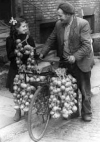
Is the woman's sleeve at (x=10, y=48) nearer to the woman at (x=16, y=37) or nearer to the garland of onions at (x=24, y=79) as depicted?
the woman at (x=16, y=37)

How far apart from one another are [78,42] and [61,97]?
899mm

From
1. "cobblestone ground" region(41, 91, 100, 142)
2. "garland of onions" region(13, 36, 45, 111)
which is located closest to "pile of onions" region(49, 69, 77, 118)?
"garland of onions" region(13, 36, 45, 111)

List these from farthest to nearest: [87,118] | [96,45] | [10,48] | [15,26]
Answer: [96,45] < [87,118] < [10,48] < [15,26]

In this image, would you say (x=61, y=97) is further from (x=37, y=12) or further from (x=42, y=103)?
(x=37, y=12)

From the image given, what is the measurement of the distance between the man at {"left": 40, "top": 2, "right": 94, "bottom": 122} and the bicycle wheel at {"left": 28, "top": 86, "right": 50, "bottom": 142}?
1.94 feet

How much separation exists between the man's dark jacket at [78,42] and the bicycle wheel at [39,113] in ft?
2.14

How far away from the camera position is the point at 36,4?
326 inches

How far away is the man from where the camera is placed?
4.16 meters

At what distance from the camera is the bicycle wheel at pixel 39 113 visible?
3.96m

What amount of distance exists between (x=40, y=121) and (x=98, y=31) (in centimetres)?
796

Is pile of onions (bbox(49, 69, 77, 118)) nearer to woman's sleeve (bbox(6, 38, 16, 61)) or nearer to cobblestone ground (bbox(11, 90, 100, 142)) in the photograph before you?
cobblestone ground (bbox(11, 90, 100, 142))

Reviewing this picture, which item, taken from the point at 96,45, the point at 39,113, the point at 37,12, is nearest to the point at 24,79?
the point at 39,113

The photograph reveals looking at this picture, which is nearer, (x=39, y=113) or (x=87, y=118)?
(x=39, y=113)

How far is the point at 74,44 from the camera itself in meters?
4.33
